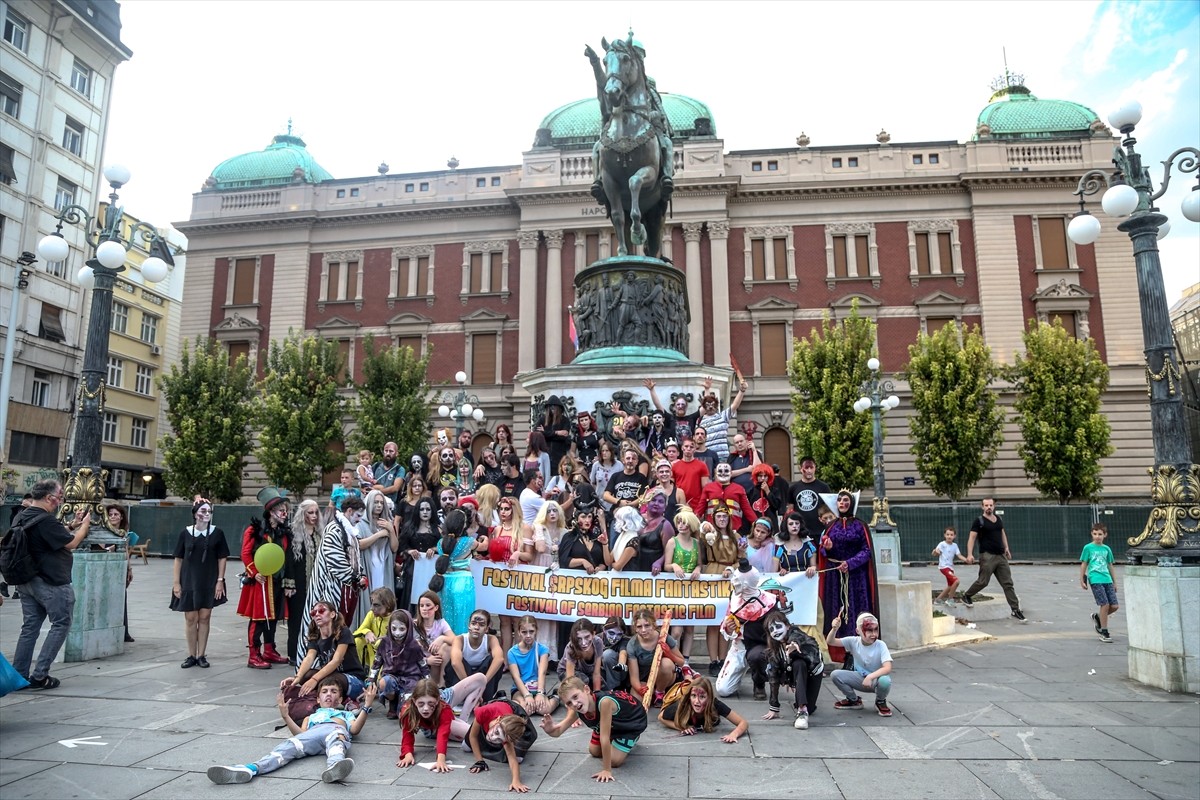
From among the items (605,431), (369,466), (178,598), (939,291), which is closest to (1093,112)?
(939,291)

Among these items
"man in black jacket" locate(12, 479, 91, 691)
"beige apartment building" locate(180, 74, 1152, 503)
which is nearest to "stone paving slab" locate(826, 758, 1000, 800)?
"man in black jacket" locate(12, 479, 91, 691)

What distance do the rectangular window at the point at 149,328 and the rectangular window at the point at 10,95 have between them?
15002 millimetres

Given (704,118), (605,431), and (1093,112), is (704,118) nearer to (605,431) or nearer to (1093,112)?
(1093,112)

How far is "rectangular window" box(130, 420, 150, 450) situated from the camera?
4694 cm

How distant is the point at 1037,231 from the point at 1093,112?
9910 mm

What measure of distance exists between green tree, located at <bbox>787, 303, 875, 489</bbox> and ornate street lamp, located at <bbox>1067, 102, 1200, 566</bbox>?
80.1 ft

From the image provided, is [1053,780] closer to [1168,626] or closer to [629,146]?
[1168,626]

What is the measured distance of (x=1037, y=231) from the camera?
1564 inches

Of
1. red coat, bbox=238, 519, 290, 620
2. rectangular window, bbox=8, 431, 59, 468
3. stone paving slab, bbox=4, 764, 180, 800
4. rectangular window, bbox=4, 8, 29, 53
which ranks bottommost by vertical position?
stone paving slab, bbox=4, 764, 180, 800

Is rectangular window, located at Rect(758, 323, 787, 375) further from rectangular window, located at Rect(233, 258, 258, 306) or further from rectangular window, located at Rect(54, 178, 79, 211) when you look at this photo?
rectangular window, located at Rect(54, 178, 79, 211)

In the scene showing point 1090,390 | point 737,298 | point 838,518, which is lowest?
point 838,518

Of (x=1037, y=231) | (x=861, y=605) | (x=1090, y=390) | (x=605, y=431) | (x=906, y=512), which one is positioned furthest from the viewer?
(x=1037, y=231)

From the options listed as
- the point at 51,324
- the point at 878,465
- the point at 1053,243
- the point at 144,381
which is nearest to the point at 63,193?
the point at 51,324

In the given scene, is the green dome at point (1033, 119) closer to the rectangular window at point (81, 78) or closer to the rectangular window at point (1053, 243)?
the rectangular window at point (1053, 243)
